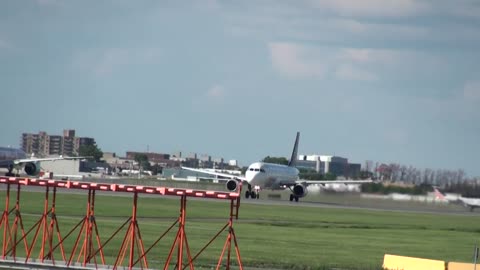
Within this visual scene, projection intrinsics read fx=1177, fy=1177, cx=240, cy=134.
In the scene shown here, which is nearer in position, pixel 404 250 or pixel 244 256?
pixel 244 256

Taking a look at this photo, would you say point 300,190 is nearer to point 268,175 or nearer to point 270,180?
point 270,180

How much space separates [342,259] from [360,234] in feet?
76.4

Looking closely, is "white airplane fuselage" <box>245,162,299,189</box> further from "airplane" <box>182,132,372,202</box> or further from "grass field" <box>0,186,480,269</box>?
"grass field" <box>0,186,480,269</box>

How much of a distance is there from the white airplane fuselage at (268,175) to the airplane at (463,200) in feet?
76.3

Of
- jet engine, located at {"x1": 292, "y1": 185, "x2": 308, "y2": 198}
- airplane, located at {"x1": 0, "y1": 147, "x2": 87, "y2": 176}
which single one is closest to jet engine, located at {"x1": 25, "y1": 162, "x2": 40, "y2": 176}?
airplane, located at {"x1": 0, "y1": 147, "x2": 87, "y2": 176}

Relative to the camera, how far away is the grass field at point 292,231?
60656 mm

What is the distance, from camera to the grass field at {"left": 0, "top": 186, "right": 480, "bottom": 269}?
6066cm

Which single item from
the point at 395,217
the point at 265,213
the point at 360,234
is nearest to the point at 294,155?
the point at 395,217

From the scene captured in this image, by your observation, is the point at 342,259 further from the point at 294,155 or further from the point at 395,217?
the point at 294,155

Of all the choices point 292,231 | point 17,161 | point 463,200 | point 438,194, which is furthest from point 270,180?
point 292,231

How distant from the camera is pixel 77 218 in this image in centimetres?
8081

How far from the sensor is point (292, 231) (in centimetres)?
8156

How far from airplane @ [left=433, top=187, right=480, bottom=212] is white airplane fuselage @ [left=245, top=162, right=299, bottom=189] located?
23.2 metres

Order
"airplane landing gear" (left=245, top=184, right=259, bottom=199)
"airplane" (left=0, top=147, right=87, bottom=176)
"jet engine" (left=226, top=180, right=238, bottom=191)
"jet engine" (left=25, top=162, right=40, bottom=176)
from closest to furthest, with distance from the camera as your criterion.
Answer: "airplane landing gear" (left=245, top=184, right=259, bottom=199) → "jet engine" (left=226, top=180, right=238, bottom=191) → "jet engine" (left=25, top=162, right=40, bottom=176) → "airplane" (left=0, top=147, right=87, bottom=176)
